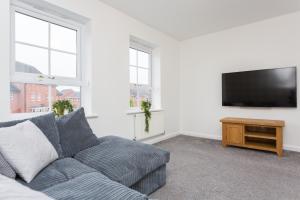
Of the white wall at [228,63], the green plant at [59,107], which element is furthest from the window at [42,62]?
the white wall at [228,63]

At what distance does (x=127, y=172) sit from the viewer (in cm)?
154

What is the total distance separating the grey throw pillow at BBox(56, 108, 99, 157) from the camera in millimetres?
1791

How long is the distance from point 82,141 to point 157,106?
2436 mm

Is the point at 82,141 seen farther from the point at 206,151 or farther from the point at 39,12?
the point at 206,151

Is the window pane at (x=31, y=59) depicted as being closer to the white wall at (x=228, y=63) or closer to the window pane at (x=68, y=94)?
the window pane at (x=68, y=94)

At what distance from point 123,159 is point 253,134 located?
2.75 metres

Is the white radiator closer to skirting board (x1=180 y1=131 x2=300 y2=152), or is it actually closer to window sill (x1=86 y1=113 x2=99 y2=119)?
window sill (x1=86 y1=113 x2=99 y2=119)

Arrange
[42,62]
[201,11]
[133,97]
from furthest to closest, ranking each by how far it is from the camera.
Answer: [133,97], [201,11], [42,62]

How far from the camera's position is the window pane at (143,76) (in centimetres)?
390

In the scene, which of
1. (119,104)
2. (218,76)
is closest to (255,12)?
(218,76)

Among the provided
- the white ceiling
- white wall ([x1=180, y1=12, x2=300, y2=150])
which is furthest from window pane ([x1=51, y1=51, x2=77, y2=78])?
white wall ([x1=180, y1=12, x2=300, y2=150])

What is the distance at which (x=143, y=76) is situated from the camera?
400 centimetres

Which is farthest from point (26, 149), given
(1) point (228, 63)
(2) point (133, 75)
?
(1) point (228, 63)

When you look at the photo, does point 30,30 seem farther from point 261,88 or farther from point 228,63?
point 261,88
